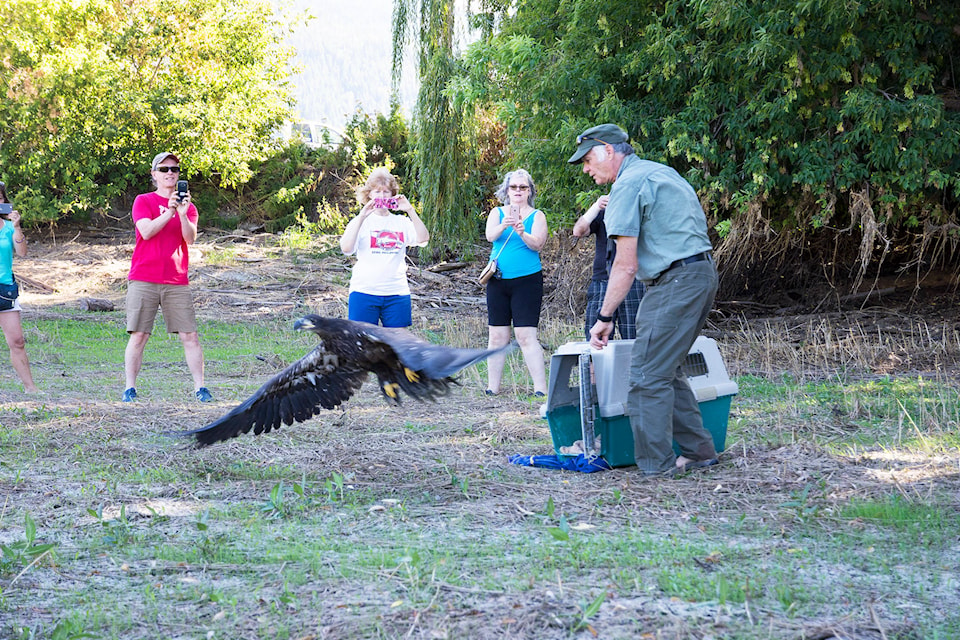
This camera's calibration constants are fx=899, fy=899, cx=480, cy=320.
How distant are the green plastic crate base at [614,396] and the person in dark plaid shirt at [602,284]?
2.63 ft

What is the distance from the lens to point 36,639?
Result: 268cm

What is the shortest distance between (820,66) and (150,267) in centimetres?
592

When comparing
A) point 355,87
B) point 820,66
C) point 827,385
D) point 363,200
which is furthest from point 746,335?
point 355,87

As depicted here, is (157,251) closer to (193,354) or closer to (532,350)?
(193,354)

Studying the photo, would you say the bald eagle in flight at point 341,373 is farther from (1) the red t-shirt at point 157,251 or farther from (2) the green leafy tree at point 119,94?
(2) the green leafy tree at point 119,94

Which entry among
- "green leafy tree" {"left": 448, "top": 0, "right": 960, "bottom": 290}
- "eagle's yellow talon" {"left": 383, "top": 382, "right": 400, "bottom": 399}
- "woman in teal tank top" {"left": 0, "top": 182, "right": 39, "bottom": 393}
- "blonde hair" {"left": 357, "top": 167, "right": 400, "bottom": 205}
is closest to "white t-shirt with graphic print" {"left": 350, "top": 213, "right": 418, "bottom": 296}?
"blonde hair" {"left": 357, "top": 167, "right": 400, "bottom": 205}

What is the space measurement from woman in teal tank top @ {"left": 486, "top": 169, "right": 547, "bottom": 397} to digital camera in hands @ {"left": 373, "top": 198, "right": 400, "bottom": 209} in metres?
0.70

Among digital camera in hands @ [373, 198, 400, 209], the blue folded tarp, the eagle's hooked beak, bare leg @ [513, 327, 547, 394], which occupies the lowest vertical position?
the blue folded tarp

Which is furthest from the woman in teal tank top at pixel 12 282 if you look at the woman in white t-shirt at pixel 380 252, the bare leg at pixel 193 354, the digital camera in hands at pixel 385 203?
the digital camera in hands at pixel 385 203

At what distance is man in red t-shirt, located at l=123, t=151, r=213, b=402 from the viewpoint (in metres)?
6.58

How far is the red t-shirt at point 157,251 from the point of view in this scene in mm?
6598

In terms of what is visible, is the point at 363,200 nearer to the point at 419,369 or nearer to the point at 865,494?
the point at 419,369

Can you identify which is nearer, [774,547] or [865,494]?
[774,547]

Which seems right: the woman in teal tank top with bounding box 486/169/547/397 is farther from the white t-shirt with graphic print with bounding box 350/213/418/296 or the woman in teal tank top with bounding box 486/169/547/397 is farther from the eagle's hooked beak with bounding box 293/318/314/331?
the eagle's hooked beak with bounding box 293/318/314/331
